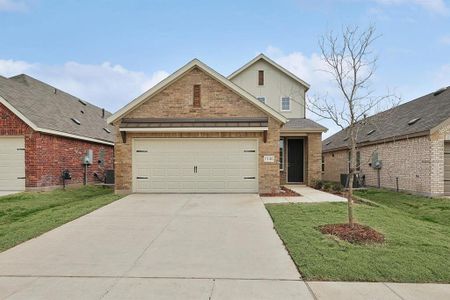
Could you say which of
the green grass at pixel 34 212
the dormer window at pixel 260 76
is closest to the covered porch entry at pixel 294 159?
the dormer window at pixel 260 76

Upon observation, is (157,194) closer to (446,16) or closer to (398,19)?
(398,19)

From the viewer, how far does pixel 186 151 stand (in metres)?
13.1

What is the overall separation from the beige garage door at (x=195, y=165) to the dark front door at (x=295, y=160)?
5487 millimetres

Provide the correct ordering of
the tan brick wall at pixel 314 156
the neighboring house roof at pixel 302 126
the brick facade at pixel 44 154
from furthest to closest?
the tan brick wall at pixel 314 156, the neighboring house roof at pixel 302 126, the brick facade at pixel 44 154

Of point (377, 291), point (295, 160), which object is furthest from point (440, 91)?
point (377, 291)

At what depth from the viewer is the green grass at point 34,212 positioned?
6.93 m

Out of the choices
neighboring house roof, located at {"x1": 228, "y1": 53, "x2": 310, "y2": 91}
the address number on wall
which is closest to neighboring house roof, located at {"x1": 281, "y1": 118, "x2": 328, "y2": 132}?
neighboring house roof, located at {"x1": 228, "y1": 53, "x2": 310, "y2": 91}

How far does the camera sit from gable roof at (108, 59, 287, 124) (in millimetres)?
12906

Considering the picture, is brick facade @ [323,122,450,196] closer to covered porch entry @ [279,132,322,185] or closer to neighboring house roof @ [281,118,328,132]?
neighboring house roof @ [281,118,328,132]

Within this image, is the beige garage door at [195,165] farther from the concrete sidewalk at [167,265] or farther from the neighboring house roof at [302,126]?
the neighboring house roof at [302,126]

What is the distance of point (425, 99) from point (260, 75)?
962 cm

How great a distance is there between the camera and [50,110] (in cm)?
1716

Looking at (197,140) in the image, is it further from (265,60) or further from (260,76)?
(265,60)

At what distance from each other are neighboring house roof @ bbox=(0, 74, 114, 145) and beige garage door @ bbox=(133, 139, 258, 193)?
549 cm
